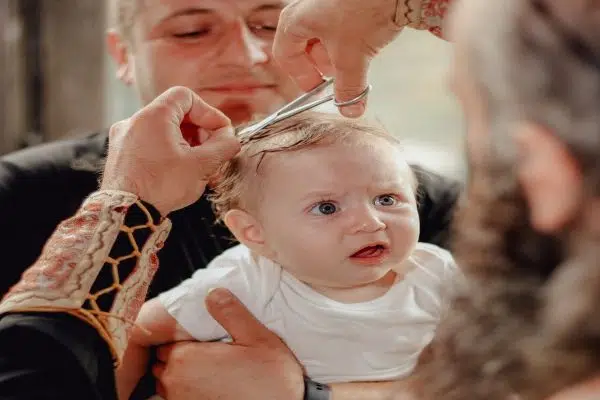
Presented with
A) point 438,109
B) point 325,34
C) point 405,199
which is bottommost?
point 438,109

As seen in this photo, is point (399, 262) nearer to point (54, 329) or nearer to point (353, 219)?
point (353, 219)

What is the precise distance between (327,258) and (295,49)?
1.03ft

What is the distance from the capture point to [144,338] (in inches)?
55.7

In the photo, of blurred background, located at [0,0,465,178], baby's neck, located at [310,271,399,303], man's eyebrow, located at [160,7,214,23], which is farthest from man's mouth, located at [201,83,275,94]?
blurred background, located at [0,0,465,178]

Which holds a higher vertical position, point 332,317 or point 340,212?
point 340,212

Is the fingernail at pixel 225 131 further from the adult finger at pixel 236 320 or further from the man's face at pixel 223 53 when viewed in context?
the man's face at pixel 223 53

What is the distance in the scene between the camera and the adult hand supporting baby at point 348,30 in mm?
1273

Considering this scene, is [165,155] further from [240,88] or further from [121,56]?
[121,56]

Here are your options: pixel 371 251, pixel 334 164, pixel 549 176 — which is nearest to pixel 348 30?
pixel 334 164

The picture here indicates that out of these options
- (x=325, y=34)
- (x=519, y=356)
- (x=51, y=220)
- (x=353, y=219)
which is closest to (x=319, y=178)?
(x=353, y=219)

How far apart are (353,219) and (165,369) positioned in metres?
0.40

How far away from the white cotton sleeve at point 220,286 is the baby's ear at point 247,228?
0.03 meters

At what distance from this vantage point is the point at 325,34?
1.29 m

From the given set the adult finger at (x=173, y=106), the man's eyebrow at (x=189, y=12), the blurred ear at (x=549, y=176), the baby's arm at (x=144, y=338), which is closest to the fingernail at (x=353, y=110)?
the adult finger at (x=173, y=106)
